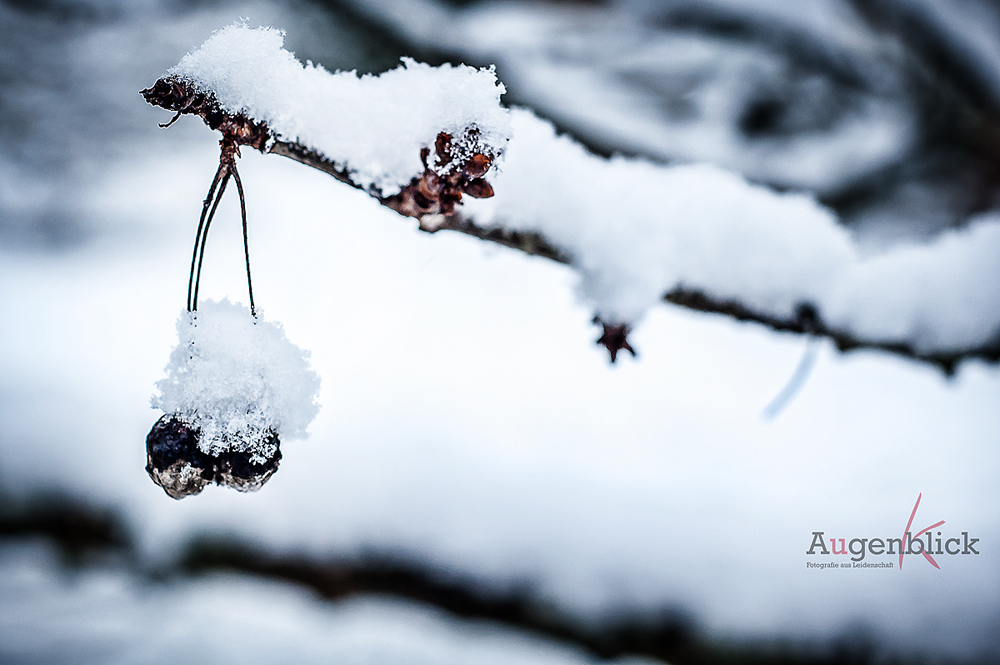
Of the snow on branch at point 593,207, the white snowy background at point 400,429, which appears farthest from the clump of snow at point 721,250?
the white snowy background at point 400,429

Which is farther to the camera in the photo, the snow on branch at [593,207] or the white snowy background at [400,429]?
the white snowy background at [400,429]

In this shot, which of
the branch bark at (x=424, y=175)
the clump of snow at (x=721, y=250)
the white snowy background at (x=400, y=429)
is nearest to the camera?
the branch bark at (x=424, y=175)

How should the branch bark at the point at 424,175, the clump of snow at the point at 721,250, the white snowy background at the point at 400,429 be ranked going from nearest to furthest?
the branch bark at the point at 424,175 → the clump of snow at the point at 721,250 → the white snowy background at the point at 400,429

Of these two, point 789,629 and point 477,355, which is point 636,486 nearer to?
point 789,629

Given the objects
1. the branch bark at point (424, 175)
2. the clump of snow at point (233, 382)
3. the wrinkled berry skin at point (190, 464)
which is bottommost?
the wrinkled berry skin at point (190, 464)

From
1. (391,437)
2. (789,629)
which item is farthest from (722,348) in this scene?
(391,437)

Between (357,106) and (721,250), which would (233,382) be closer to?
(357,106)

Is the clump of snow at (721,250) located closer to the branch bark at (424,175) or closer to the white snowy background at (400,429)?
the branch bark at (424,175)

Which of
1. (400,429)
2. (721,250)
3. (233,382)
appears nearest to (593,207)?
(721,250)
